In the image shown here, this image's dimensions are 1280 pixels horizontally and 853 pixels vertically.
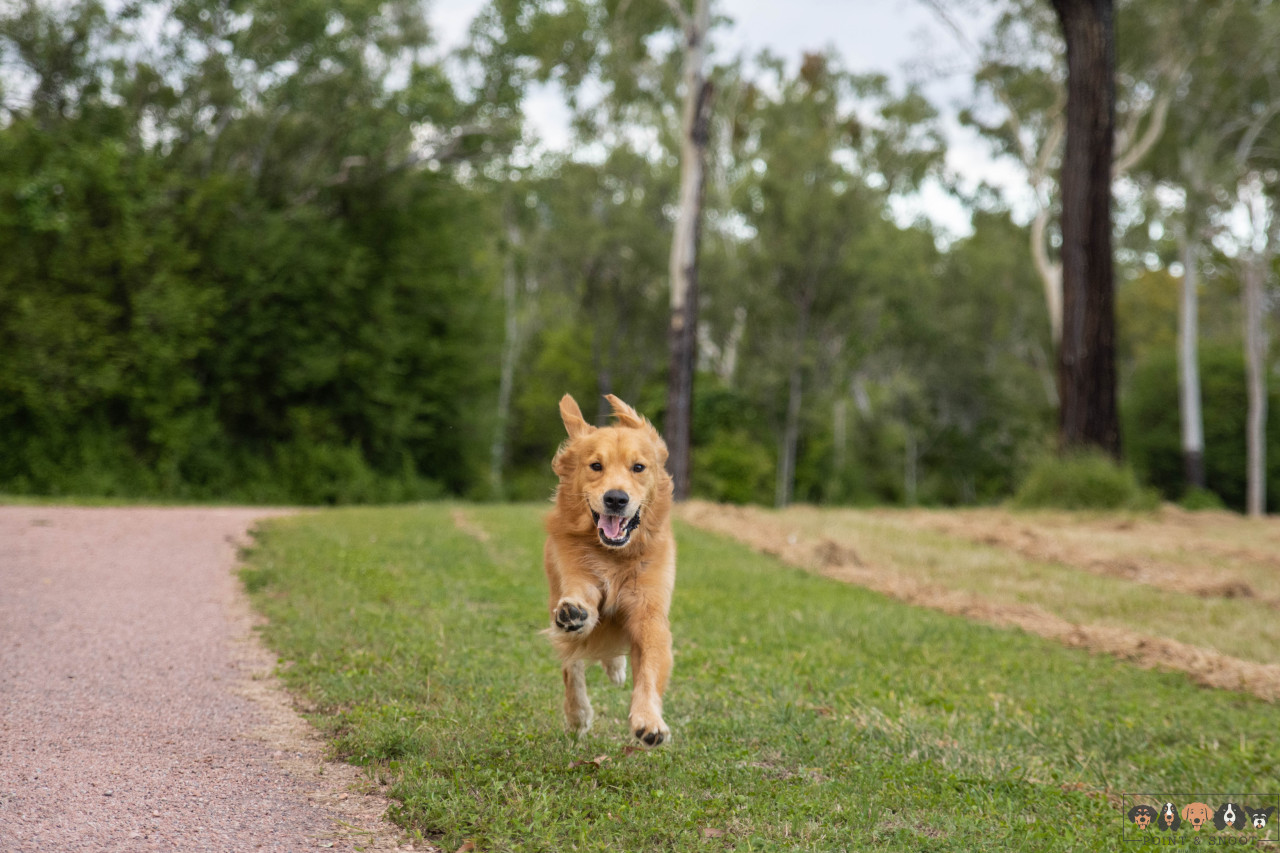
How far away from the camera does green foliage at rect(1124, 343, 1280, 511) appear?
128 ft

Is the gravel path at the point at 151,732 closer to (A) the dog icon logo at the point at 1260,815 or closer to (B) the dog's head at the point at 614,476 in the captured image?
(B) the dog's head at the point at 614,476

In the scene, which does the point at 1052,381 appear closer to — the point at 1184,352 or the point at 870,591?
the point at 1184,352

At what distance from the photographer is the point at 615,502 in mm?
4508

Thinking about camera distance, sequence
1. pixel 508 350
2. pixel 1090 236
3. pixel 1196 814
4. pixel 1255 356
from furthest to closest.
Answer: pixel 508 350, pixel 1255 356, pixel 1090 236, pixel 1196 814

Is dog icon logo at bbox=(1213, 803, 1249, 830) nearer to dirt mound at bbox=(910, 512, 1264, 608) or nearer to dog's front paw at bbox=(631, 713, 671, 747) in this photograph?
dog's front paw at bbox=(631, 713, 671, 747)

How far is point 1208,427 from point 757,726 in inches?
1627

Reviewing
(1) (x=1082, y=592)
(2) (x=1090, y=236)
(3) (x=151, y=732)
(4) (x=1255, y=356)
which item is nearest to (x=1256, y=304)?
(4) (x=1255, y=356)

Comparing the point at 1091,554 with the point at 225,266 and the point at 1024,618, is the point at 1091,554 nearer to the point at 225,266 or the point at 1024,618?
the point at 1024,618

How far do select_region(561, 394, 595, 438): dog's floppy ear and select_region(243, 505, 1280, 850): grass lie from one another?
1.51 meters

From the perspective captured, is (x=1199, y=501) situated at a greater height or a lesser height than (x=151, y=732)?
lesser

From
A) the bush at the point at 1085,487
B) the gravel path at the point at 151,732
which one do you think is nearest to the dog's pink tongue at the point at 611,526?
the gravel path at the point at 151,732

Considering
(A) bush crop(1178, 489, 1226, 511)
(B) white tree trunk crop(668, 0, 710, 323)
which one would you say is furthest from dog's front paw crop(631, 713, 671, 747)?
(A) bush crop(1178, 489, 1226, 511)

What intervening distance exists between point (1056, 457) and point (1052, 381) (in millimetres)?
34048

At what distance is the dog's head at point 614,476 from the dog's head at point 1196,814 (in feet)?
9.14
